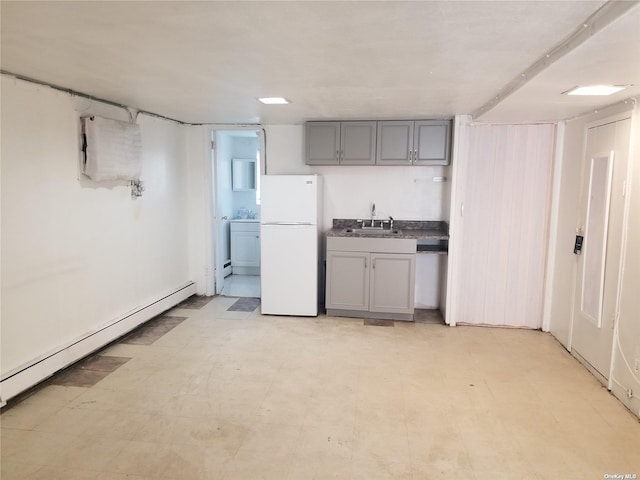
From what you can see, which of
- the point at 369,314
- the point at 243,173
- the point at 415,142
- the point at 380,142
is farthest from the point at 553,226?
the point at 243,173

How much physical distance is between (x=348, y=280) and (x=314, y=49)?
2886mm

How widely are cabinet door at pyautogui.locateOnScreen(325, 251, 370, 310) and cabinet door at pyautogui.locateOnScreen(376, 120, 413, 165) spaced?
1126 mm

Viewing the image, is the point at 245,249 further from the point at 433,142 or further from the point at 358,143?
the point at 433,142

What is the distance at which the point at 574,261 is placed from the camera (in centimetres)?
386

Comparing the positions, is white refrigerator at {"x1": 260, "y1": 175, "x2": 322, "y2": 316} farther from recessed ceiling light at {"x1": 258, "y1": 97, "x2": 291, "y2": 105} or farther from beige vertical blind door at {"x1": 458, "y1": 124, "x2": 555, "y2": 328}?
beige vertical blind door at {"x1": 458, "y1": 124, "x2": 555, "y2": 328}

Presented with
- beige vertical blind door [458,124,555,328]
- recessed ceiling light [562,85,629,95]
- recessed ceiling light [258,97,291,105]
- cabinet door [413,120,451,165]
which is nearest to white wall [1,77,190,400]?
recessed ceiling light [258,97,291,105]

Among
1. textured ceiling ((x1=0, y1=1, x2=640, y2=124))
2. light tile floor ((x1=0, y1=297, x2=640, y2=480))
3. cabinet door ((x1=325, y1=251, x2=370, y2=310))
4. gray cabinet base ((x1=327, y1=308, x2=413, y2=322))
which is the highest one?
textured ceiling ((x1=0, y1=1, x2=640, y2=124))

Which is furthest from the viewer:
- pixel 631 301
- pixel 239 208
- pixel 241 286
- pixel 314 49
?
pixel 239 208

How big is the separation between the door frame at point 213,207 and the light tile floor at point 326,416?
160 centimetres

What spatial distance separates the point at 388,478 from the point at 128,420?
1668mm

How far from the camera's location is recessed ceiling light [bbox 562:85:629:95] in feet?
9.03

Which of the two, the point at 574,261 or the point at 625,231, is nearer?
the point at 625,231

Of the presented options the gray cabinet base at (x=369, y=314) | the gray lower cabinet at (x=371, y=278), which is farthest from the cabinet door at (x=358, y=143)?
the gray cabinet base at (x=369, y=314)

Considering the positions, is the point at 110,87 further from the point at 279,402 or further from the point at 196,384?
the point at 279,402
